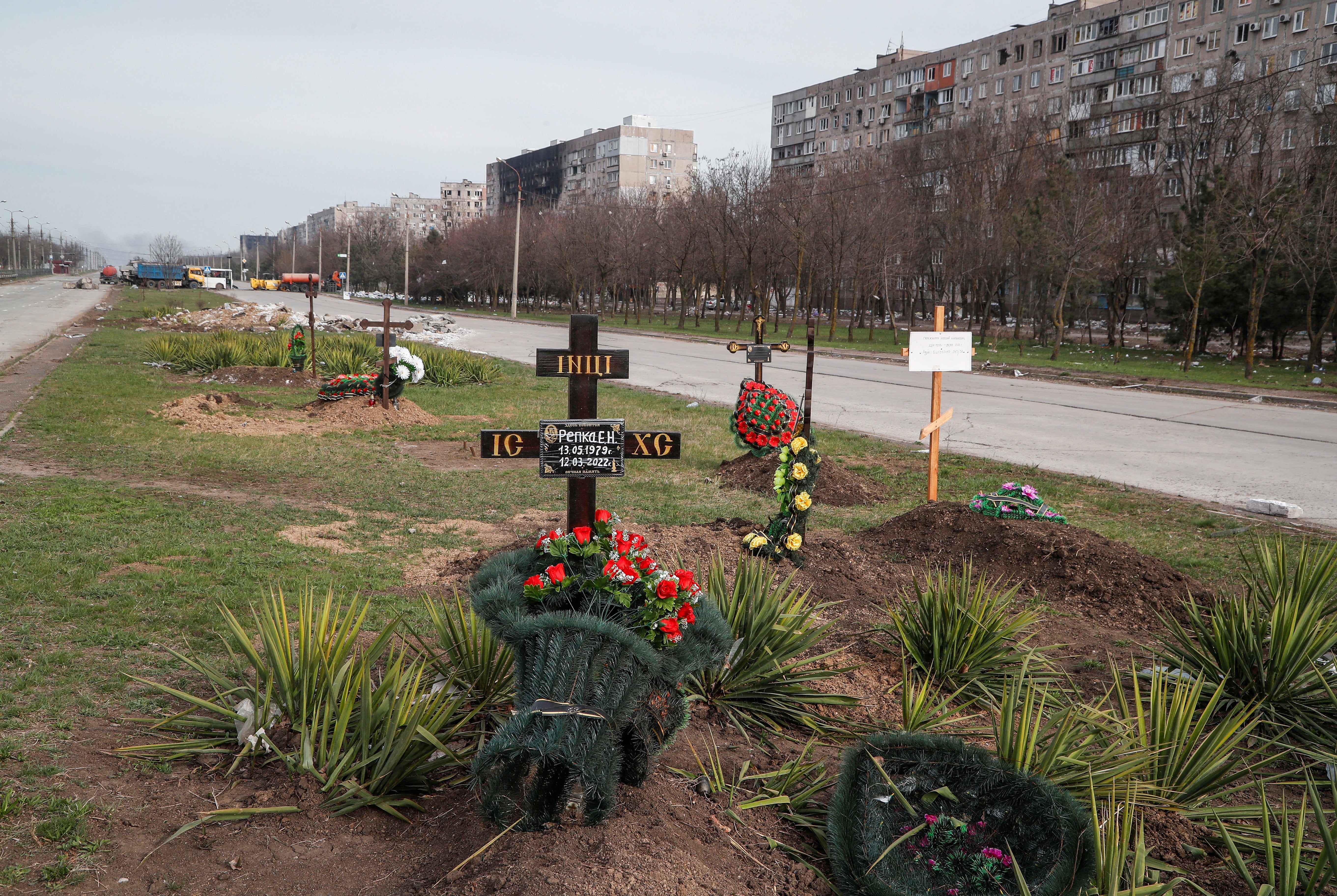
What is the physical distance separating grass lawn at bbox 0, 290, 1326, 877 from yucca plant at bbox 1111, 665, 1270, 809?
10.7 feet

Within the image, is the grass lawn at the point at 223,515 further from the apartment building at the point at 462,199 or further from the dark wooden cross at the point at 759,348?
the apartment building at the point at 462,199

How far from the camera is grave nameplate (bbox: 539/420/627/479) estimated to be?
12.6 ft

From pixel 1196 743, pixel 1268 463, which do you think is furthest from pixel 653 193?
pixel 1196 743

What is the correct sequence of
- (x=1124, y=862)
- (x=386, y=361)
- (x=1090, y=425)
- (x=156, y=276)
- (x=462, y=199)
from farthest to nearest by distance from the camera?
(x=462, y=199) < (x=156, y=276) < (x=1090, y=425) < (x=386, y=361) < (x=1124, y=862)

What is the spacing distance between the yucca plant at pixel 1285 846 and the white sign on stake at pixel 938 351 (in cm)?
531

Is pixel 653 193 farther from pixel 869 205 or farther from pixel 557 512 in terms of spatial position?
pixel 557 512

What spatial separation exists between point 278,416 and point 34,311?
3138 cm

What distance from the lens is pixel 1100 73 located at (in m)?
59.1

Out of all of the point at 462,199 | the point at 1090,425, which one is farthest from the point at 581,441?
the point at 462,199

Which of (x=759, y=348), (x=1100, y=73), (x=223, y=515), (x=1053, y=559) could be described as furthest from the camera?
(x=1100, y=73)

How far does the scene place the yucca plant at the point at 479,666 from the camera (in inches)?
151

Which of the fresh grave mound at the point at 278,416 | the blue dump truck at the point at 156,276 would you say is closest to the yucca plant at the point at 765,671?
the fresh grave mound at the point at 278,416

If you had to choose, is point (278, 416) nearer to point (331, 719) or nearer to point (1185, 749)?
point (331, 719)

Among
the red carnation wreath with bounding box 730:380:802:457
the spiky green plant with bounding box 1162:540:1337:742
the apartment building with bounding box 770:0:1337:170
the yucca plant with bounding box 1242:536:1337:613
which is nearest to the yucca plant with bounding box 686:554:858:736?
the spiky green plant with bounding box 1162:540:1337:742
